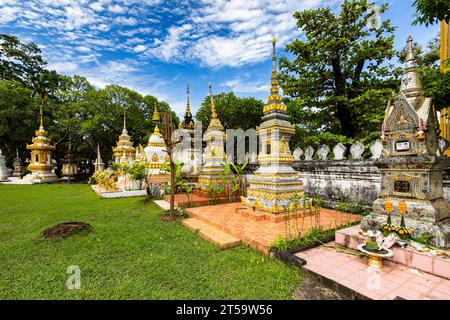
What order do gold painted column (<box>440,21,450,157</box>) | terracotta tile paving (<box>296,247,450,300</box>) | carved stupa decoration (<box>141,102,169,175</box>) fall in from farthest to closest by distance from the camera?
carved stupa decoration (<box>141,102,169,175</box>) → gold painted column (<box>440,21,450,157</box>) → terracotta tile paving (<box>296,247,450,300</box>)

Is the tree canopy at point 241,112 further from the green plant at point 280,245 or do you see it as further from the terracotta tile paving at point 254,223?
the green plant at point 280,245

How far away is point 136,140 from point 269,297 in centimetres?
3300

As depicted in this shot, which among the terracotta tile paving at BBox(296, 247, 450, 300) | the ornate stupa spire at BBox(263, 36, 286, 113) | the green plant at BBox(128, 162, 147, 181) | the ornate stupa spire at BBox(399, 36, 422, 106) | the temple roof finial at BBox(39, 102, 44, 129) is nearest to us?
the terracotta tile paving at BBox(296, 247, 450, 300)

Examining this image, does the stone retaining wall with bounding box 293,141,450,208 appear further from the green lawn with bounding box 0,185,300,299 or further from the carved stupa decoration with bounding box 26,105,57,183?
the carved stupa decoration with bounding box 26,105,57,183

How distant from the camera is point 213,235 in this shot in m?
5.31

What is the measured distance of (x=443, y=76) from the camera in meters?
5.48

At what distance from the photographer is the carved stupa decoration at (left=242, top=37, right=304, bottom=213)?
670 centimetres

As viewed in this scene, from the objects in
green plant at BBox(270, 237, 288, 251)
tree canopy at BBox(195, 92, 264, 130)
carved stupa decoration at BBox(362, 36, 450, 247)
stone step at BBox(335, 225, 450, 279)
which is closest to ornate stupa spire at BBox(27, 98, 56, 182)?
tree canopy at BBox(195, 92, 264, 130)

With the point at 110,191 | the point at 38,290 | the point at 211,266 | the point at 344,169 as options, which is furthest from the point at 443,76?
the point at 110,191

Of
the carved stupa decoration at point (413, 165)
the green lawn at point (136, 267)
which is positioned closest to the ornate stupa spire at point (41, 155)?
A: the green lawn at point (136, 267)

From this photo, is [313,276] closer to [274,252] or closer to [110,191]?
[274,252]

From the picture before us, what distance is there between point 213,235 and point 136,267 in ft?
6.40

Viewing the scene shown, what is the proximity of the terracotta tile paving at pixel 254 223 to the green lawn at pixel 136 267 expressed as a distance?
0.34 metres

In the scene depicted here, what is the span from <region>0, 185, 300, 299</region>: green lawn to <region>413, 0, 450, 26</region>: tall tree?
222 inches
